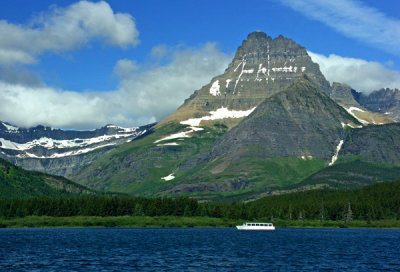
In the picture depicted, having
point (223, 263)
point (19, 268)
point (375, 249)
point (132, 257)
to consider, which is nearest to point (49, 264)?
point (19, 268)

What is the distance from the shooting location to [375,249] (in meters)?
171

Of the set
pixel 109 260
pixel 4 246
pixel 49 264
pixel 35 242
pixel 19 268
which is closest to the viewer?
pixel 19 268

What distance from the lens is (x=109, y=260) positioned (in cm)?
13088

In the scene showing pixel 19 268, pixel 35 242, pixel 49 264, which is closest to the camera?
pixel 19 268

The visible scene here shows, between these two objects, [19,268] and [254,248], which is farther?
[254,248]

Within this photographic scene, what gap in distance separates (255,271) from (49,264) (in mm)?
45039

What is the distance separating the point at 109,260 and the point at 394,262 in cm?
6890

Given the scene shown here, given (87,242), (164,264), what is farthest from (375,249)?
(87,242)

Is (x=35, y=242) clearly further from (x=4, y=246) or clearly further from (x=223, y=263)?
(x=223, y=263)

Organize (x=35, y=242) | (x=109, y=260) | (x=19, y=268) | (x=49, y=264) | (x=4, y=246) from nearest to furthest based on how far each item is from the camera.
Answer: (x=19, y=268) < (x=49, y=264) < (x=109, y=260) < (x=4, y=246) < (x=35, y=242)

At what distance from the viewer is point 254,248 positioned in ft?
560

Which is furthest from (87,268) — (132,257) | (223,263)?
(223,263)

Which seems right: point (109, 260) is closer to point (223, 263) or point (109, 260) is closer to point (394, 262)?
point (223, 263)

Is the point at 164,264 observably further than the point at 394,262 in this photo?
No
